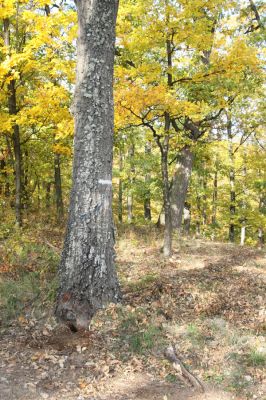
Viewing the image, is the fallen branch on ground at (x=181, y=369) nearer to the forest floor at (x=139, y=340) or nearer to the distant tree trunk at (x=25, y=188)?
the forest floor at (x=139, y=340)

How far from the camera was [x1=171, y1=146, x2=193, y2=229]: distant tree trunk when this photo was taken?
1423 cm

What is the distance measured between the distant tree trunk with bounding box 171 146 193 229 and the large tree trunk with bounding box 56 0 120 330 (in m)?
8.43

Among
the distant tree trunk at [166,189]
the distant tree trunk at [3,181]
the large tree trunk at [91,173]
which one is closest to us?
the large tree trunk at [91,173]

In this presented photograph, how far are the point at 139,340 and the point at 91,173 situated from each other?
2681mm

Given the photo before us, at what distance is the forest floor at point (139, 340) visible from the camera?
453cm

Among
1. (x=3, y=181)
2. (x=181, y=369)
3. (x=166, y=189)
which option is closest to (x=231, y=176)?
(x=166, y=189)

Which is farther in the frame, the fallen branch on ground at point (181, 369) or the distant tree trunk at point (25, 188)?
the distant tree trunk at point (25, 188)

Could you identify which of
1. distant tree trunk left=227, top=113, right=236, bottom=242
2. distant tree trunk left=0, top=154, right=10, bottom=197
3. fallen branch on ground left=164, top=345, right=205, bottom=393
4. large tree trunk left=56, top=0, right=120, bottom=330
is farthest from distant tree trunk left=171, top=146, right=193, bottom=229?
fallen branch on ground left=164, top=345, right=205, bottom=393

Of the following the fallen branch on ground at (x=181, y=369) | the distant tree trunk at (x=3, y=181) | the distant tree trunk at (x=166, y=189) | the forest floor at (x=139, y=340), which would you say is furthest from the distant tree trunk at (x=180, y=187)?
the fallen branch on ground at (x=181, y=369)

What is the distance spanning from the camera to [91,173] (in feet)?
19.5

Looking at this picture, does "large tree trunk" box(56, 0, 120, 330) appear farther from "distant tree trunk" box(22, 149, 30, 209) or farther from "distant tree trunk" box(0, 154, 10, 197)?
"distant tree trunk" box(0, 154, 10, 197)

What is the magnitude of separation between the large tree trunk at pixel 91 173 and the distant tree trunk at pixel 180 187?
8434 mm

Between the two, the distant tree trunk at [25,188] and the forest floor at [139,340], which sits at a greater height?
the distant tree trunk at [25,188]

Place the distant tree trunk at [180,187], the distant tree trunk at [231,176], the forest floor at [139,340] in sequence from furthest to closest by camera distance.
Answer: the distant tree trunk at [231,176], the distant tree trunk at [180,187], the forest floor at [139,340]
